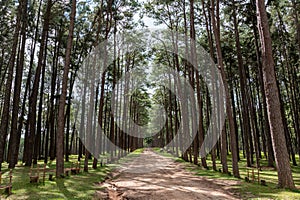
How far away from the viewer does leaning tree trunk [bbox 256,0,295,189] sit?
8820mm

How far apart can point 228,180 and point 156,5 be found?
18.1 metres

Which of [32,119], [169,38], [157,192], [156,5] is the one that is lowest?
[157,192]

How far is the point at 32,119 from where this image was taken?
17.5 m

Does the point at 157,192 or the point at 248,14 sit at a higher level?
the point at 248,14

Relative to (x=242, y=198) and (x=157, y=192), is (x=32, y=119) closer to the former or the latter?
(x=157, y=192)

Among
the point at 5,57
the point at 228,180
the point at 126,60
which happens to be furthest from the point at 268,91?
the point at 5,57

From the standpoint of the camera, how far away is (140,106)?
5175 centimetres

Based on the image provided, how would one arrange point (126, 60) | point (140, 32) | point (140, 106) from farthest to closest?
point (140, 106)
point (126, 60)
point (140, 32)

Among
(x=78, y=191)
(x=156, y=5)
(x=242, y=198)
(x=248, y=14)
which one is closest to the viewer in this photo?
(x=242, y=198)

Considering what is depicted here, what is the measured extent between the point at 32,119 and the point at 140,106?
114 feet

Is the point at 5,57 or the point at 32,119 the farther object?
the point at 5,57

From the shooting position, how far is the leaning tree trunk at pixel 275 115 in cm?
882

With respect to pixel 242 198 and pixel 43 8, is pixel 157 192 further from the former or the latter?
pixel 43 8

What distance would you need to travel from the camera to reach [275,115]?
30.5ft
